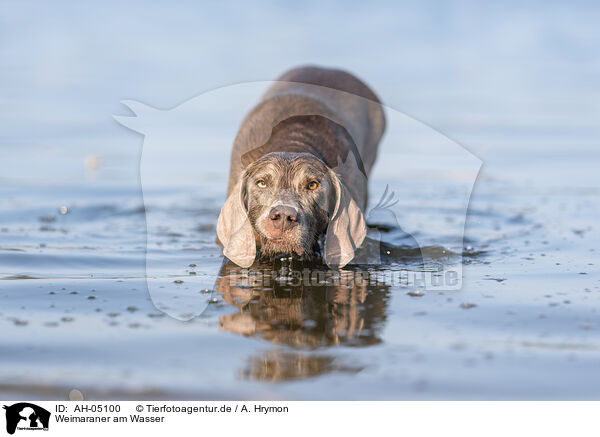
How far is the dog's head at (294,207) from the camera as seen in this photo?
5.34 meters

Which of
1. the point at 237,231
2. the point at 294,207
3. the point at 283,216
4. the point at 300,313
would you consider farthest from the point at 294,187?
the point at 300,313

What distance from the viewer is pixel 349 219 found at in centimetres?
555

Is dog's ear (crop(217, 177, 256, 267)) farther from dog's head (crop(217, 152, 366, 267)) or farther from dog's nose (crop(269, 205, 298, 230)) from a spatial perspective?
dog's nose (crop(269, 205, 298, 230))

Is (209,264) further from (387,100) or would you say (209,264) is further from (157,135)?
(387,100)

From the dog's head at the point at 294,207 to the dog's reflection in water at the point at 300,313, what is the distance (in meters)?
0.15

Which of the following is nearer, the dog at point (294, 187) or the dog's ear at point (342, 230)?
the dog at point (294, 187)

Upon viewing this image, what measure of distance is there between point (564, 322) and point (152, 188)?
5650 mm

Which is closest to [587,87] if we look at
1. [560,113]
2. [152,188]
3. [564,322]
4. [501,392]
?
[560,113]

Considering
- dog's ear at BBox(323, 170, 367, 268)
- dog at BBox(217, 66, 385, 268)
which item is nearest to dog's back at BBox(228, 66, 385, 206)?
dog at BBox(217, 66, 385, 268)

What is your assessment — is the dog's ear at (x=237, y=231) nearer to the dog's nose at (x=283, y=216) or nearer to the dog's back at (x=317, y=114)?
the dog's nose at (x=283, y=216)
